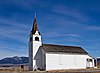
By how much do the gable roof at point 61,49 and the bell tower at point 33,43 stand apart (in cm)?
214

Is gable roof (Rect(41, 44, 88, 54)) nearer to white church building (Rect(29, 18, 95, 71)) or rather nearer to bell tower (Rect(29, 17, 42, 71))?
white church building (Rect(29, 18, 95, 71))

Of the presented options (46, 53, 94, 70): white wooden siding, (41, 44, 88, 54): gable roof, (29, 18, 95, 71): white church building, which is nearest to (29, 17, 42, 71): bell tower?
(29, 18, 95, 71): white church building

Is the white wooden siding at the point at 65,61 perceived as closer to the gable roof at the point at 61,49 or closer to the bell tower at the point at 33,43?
the gable roof at the point at 61,49

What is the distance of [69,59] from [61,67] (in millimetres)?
3881

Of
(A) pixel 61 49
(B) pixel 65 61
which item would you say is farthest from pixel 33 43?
(B) pixel 65 61

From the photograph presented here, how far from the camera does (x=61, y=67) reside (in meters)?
64.0

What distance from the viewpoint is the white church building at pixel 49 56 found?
62062 mm

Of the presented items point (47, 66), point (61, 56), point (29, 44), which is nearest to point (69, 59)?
point (61, 56)

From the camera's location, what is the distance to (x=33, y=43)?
6372cm

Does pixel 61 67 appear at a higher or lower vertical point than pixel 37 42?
lower

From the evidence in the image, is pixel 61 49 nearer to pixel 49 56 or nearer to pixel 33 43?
pixel 49 56

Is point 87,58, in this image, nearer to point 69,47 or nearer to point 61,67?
point 69,47

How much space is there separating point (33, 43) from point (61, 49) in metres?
8.66

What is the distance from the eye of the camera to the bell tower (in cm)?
6363
